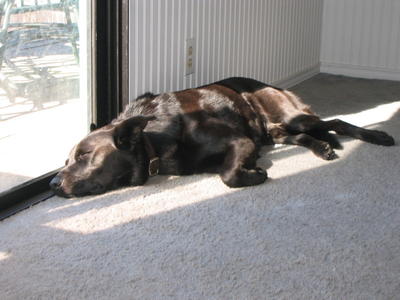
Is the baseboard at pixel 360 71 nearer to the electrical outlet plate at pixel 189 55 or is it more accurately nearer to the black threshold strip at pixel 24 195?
the electrical outlet plate at pixel 189 55

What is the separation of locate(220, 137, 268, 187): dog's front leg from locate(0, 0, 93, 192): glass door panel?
71cm

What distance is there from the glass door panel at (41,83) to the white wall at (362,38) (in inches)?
117

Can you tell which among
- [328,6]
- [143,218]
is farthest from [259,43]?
[143,218]

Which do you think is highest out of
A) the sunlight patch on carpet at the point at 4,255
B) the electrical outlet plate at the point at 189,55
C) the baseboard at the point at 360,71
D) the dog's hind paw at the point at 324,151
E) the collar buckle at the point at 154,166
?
the electrical outlet plate at the point at 189,55

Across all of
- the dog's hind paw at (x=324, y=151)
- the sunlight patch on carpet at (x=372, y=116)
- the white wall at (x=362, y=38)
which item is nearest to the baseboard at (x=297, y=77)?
the white wall at (x=362, y=38)

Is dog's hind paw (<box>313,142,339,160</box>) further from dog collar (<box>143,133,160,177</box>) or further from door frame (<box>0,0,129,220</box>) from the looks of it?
door frame (<box>0,0,129,220</box>)

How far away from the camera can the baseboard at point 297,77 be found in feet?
16.0

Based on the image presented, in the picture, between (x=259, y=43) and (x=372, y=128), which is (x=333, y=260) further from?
(x=259, y=43)

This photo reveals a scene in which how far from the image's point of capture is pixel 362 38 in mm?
5457

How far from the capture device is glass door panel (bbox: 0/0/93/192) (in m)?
2.64

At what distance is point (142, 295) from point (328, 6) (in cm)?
408

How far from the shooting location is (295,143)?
3.39 m

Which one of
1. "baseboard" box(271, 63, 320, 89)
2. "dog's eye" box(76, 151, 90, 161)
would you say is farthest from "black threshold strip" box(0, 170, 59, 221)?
"baseboard" box(271, 63, 320, 89)

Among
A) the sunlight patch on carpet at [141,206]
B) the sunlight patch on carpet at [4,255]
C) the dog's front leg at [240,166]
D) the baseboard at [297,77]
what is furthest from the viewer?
the baseboard at [297,77]
